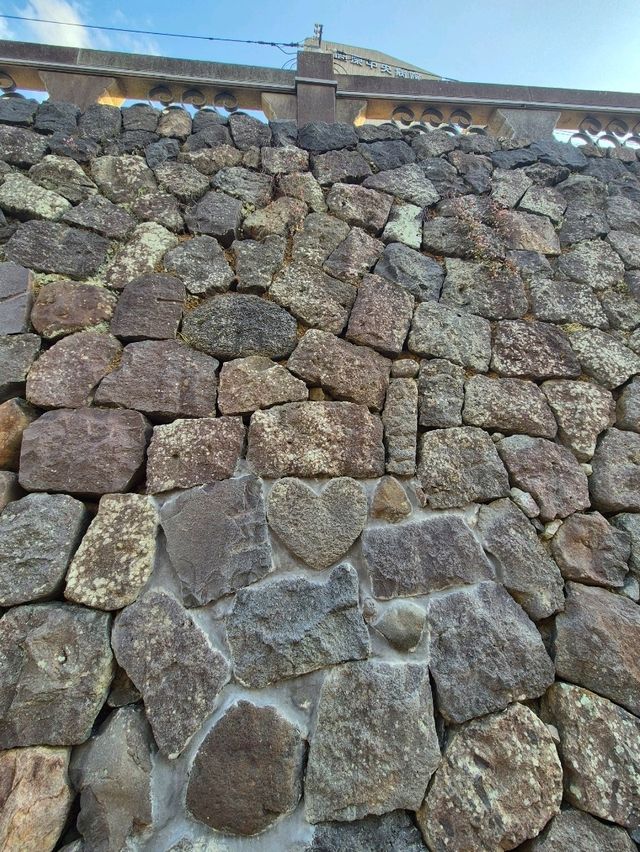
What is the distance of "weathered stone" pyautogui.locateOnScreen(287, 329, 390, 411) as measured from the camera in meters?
1.90

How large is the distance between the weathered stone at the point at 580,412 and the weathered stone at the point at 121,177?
2255mm

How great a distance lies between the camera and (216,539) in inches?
62.4

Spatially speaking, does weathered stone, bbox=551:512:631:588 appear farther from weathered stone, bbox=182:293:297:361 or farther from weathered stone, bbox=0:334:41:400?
weathered stone, bbox=0:334:41:400

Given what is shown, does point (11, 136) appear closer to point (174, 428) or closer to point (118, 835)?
point (174, 428)

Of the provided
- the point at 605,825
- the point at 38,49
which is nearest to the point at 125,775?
the point at 605,825

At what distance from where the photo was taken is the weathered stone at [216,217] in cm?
225

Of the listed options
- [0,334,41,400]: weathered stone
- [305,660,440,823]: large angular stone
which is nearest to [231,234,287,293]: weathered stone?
[0,334,41,400]: weathered stone

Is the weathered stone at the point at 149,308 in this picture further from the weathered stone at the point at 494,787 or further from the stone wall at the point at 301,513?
the weathered stone at the point at 494,787

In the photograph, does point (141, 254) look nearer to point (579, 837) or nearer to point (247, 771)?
point (247, 771)

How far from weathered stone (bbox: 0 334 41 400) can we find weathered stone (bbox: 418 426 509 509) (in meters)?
1.60

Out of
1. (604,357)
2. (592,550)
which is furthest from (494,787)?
(604,357)

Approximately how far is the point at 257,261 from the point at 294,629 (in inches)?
63.8

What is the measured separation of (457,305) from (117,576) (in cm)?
188

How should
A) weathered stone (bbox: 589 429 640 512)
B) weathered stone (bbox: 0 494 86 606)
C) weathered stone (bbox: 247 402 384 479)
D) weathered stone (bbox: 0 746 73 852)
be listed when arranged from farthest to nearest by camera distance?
weathered stone (bbox: 589 429 640 512) < weathered stone (bbox: 247 402 384 479) < weathered stone (bbox: 0 494 86 606) < weathered stone (bbox: 0 746 73 852)
